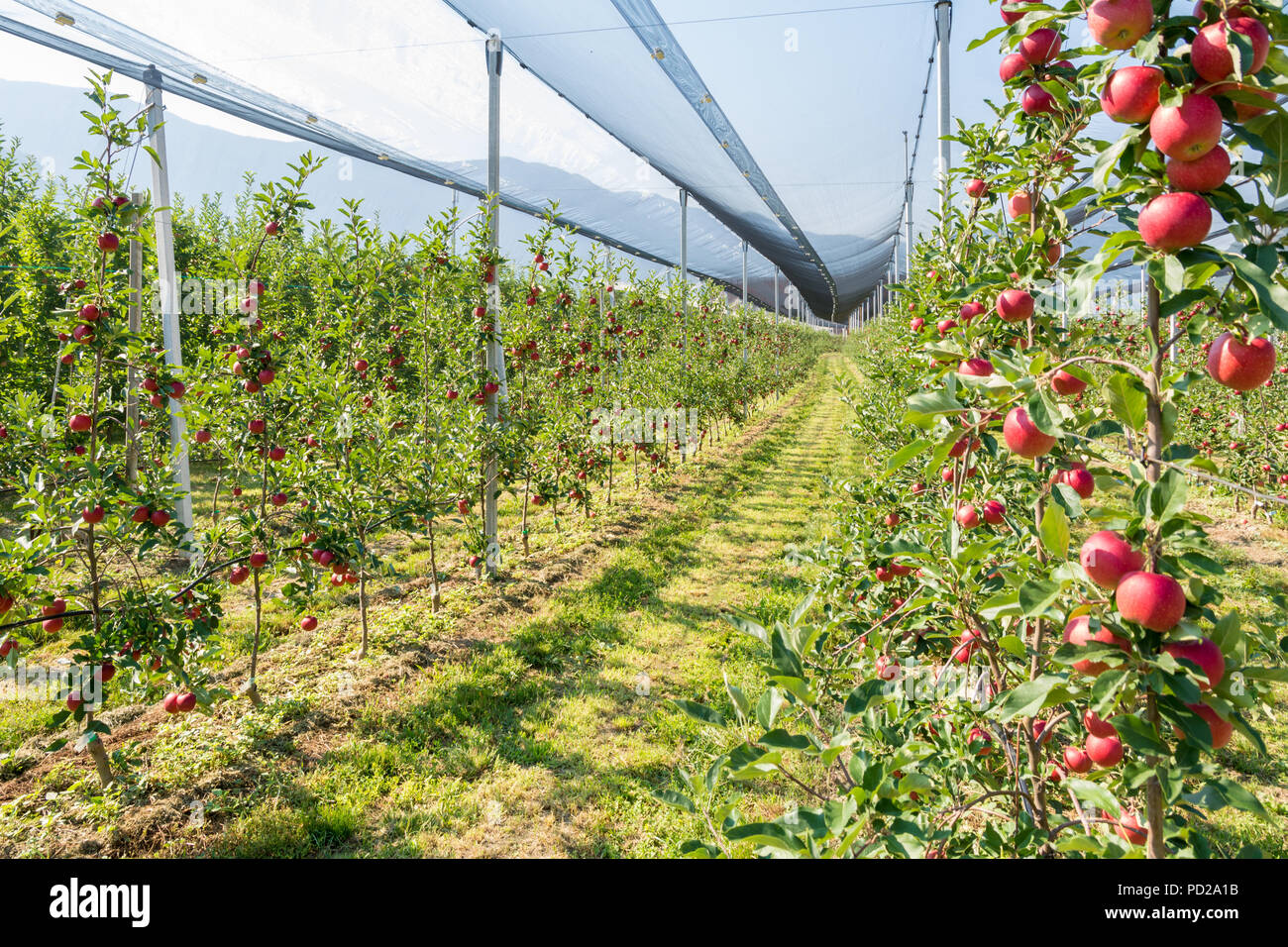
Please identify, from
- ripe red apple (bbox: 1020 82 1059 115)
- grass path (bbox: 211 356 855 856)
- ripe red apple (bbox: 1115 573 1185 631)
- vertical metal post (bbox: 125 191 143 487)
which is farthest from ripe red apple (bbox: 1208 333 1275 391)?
vertical metal post (bbox: 125 191 143 487)

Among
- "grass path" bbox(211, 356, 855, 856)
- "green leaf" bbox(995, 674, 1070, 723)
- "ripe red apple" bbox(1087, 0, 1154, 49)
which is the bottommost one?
"grass path" bbox(211, 356, 855, 856)

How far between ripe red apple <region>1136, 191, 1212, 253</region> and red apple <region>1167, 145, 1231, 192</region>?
0.05ft

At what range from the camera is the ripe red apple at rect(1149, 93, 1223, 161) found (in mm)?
810

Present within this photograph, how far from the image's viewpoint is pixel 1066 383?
4.29 ft

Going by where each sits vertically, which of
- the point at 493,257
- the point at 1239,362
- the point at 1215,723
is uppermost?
the point at 493,257

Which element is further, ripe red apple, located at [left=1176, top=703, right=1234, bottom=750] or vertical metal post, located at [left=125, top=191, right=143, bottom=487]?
vertical metal post, located at [left=125, top=191, right=143, bottom=487]

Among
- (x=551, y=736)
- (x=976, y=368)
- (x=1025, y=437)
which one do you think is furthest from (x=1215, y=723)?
(x=551, y=736)

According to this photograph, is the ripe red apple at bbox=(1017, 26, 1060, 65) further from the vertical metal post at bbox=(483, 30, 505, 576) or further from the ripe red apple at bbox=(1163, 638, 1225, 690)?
the vertical metal post at bbox=(483, 30, 505, 576)

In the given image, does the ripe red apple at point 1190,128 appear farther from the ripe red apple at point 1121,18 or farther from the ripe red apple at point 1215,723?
the ripe red apple at point 1215,723

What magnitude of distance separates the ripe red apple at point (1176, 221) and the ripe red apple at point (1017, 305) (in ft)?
1.79

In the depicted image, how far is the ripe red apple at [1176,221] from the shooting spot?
0.83 meters

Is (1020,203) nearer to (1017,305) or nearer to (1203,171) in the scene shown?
(1017,305)

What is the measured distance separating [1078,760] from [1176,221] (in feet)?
3.63

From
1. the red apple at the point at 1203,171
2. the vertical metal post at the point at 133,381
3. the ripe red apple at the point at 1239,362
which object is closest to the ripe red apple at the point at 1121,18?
the red apple at the point at 1203,171
